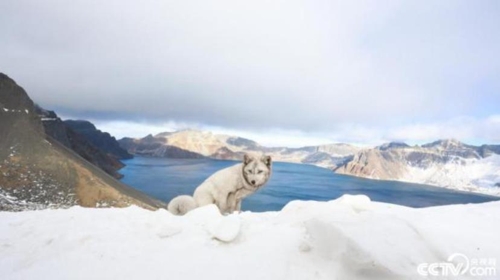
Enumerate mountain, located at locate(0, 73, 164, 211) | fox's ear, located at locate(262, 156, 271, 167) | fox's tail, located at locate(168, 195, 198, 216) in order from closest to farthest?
1. fox's tail, located at locate(168, 195, 198, 216)
2. fox's ear, located at locate(262, 156, 271, 167)
3. mountain, located at locate(0, 73, 164, 211)

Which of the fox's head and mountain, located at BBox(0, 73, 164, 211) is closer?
the fox's head

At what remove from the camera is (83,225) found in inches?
253

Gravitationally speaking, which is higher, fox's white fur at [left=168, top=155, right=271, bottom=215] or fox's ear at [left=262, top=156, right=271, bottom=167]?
fox's ear at [left=262, top=156, right=271, bottom=167]

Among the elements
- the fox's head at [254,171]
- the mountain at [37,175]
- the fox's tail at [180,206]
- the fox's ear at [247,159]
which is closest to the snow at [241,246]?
the fox's tail at [180,206]

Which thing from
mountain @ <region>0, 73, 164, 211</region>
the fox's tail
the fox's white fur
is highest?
the fox's white fur

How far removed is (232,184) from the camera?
1090 centimetres

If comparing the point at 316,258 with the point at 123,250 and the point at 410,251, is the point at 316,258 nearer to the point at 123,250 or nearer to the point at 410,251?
the point at 410,251

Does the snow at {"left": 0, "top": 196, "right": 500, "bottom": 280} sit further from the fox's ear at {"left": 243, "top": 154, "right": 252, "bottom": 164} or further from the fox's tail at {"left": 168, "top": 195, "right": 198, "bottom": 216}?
the fox's ear at {"left": 243, "top": 154, "right": 252, "bottom": 164}

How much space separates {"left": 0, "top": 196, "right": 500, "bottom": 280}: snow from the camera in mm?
4586

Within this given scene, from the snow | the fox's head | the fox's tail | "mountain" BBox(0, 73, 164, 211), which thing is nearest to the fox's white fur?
the fox's head

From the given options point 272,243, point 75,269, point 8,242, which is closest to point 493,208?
point 272,243

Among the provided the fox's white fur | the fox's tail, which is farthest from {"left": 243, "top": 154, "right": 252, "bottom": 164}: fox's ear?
the fox's tail

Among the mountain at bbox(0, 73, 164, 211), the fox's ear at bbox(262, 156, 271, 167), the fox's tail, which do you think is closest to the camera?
the fox's tail

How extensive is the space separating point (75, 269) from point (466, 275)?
5704 millimetres
